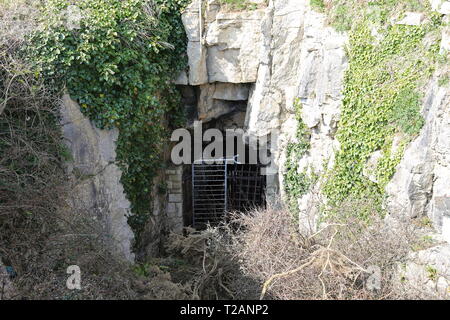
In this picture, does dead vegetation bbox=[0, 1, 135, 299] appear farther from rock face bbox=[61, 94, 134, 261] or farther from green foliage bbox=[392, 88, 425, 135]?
green foliage bbox=[392, 88, 425, 135]

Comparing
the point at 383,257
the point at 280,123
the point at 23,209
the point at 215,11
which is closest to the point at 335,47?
the point at 280,123

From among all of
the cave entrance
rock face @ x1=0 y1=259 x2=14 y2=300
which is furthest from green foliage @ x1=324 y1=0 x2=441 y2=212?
rock face @ x1=0 y1=259 x2=14 y2=300

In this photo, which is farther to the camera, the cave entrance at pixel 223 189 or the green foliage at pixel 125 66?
the cave entrance at pixel 223 189

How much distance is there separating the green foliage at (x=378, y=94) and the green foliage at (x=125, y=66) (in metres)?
3.24

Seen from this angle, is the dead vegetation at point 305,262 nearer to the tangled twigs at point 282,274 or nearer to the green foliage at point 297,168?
the tangled twigs at point 282,274

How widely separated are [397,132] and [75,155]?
4681mm

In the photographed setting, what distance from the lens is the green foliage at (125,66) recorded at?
6.91 m

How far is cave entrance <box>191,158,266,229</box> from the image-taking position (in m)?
10.4

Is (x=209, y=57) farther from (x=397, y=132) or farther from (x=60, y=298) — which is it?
(x=60, y=298)

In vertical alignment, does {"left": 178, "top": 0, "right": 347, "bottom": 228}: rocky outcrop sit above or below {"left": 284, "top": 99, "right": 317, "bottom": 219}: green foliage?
above

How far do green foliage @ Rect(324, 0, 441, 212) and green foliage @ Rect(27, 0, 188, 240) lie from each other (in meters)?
3.24

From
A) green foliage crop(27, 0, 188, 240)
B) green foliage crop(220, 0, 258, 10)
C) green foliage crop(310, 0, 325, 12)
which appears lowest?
green foliage crop(27, 0, 188, 240)

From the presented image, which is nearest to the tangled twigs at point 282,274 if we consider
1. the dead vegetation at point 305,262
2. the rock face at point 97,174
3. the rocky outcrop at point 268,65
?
the dead vegetation at point 305,262

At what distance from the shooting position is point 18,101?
643 centimetres
